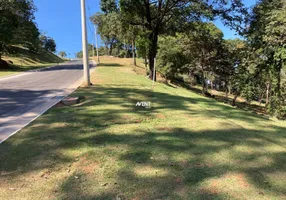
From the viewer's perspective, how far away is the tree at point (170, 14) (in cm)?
1597

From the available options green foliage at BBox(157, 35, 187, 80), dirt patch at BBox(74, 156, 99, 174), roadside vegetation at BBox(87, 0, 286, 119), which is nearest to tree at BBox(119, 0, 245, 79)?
roadside vegetation at BBox(87, 0, 286, 119)

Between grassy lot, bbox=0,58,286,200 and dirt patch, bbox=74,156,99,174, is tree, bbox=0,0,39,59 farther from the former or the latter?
dirt patch, bbox=74,156,99,174

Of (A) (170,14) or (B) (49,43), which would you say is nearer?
(A) (170,14)

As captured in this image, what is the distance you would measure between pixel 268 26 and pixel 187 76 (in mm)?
26581

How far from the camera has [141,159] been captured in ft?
12.3

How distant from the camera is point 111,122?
5609 mm

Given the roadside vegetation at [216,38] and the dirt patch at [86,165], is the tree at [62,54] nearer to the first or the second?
the roadside vegetation at [216,38]

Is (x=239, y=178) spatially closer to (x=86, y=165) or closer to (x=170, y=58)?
(x=86, y=165)

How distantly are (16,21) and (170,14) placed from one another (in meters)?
14.6

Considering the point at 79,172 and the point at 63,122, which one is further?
the point at 63,122

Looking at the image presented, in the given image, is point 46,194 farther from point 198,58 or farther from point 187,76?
point 187,76

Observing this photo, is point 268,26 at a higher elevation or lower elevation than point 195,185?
higher

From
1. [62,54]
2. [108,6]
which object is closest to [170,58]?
[108,6]

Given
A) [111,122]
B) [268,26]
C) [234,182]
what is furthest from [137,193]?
[268,26]
